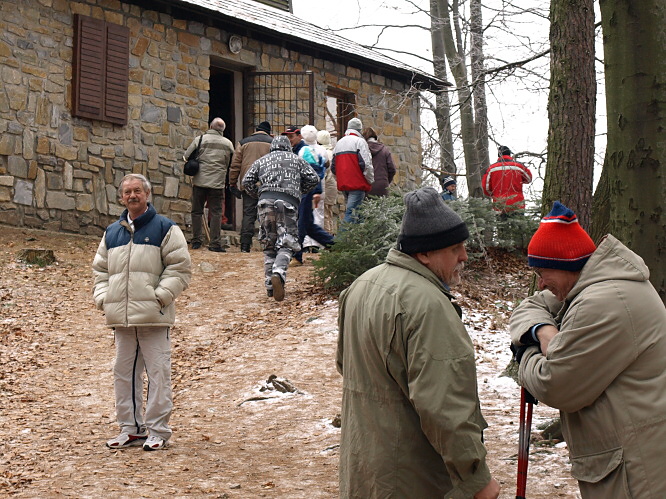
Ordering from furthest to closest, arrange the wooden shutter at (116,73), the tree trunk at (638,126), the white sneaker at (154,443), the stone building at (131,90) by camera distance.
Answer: the wooden shutter at (116,73) → the stone building at (131,90) → the white sneaker at (154,443) → the tree trunk at (638,126)

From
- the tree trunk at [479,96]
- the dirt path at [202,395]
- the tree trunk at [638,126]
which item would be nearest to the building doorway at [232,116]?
the dirt path at [202,395]

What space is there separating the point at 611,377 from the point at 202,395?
5.23 metres

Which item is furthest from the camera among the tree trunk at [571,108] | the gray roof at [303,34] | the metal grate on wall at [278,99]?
the metal grate on wall at [278,99]

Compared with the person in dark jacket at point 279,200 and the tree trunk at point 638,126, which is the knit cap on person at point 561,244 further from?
the person in dark jacket at point 279,200

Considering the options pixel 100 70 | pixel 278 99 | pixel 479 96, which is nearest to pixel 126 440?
pixel 100 70

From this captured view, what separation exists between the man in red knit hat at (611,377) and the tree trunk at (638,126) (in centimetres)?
177

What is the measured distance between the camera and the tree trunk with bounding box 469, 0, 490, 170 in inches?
696

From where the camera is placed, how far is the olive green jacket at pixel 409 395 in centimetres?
294

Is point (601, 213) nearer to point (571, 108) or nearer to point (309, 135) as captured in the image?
point (571, 108)

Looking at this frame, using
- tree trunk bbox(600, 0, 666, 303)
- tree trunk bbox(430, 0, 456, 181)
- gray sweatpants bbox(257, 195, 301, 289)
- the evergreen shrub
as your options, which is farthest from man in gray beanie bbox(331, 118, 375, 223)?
tree trunk bbox(430, 0, 456, 181)

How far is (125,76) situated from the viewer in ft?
46.9

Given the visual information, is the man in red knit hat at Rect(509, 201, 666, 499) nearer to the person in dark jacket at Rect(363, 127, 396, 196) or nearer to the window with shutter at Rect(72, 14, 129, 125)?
the person in dark jacket at Rect(363, 127, 396, 196)

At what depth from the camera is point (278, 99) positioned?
16281mm

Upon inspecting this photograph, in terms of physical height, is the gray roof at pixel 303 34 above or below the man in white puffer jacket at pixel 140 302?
above
